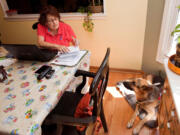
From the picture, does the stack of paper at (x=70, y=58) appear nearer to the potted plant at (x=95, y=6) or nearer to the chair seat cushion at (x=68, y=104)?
the chair seat cushion at (x=68, y=104)

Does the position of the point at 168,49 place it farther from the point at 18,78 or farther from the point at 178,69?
the point at 18,78

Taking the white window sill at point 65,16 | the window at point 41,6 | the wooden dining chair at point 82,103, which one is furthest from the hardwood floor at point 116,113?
the window at point 41,6

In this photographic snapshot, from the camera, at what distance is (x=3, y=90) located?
3.18 ft

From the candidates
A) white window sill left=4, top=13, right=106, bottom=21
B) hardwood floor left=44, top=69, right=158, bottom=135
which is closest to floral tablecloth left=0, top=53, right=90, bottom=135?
hardwood floor left=44, top=69, right=158, bottom=135

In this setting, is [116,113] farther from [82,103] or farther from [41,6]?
[41,6]

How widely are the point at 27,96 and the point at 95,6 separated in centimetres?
166

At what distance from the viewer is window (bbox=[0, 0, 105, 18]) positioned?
6.95 ft

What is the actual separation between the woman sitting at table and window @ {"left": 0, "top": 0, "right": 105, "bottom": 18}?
0.64 meters

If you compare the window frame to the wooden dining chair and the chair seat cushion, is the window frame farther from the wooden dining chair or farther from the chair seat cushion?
the chair seat cushion

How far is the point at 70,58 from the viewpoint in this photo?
1.28m

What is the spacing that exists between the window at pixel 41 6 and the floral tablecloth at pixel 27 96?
4.27 feet

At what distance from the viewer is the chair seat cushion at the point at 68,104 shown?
1.14 meters

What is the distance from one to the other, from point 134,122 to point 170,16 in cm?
133

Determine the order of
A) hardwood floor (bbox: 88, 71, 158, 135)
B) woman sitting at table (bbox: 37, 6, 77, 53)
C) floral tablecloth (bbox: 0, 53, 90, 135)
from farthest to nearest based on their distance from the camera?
woman sitting at table (bbox: 37, 6, 77, 53)
hardwood floor (bbox: 88, 71, 158, 135)
floral tablecloth (bbox: 0, 53, 90, 135)
